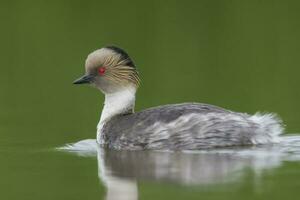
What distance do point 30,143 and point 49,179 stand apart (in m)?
2.89

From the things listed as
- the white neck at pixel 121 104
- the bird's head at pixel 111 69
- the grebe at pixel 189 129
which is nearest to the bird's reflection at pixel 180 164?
the grebe at pixel 189 129

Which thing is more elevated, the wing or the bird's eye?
the bird's eye

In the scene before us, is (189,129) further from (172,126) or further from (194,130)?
(172,126)

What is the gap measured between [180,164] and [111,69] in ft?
10.0

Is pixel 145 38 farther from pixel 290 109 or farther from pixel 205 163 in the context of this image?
pixel 205 163

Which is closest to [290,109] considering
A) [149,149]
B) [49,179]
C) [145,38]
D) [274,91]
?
[274,91]

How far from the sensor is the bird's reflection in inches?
478

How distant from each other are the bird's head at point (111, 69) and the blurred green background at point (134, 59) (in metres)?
0.86

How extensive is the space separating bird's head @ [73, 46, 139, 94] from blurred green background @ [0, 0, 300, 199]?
2.81ft

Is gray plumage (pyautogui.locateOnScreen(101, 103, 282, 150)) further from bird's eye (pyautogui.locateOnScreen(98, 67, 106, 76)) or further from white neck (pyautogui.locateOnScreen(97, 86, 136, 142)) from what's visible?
bird's eye (pyautogui.locateOnScreen(98, 67, 106, 76))

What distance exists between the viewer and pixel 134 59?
79.4ft

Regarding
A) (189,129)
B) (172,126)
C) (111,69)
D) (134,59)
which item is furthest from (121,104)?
(134,59)

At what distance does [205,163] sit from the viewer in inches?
525

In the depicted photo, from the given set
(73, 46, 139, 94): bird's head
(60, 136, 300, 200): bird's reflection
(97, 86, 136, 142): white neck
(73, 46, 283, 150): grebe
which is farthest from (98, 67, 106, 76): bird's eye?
(60, 136, 300, 200): bird's reflection
